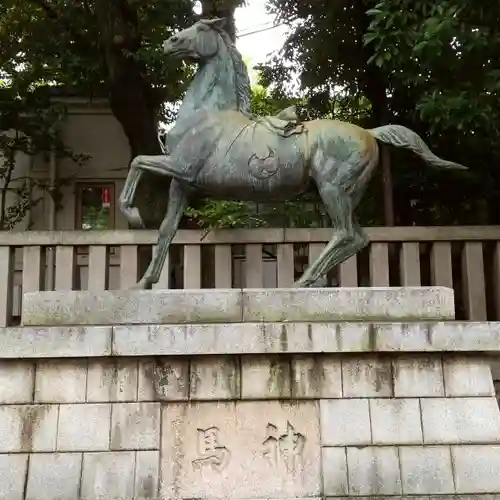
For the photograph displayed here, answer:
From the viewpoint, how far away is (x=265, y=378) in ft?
16.1

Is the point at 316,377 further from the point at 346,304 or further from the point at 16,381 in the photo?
the point at 16,381

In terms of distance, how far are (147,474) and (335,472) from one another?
4.37 ft

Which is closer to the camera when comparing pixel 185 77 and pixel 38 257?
pixel 38 257

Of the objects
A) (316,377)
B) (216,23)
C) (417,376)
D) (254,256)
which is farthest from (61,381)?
(216,23)

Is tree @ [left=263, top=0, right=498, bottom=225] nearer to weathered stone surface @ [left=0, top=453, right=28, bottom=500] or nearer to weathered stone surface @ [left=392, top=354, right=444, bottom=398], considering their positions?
weathered stone surface @ [left=392, top=354, right=444, bottom=398]

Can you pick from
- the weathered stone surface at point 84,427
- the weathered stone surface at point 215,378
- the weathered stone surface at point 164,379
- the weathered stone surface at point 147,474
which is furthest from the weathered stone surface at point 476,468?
the weathered stone surface at point 84,427

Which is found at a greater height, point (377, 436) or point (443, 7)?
point (443, 7)

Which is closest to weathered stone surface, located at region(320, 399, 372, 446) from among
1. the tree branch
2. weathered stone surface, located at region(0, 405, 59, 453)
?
weathered stone surface, located at region(0, 405, 59, 453)

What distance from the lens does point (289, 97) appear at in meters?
11.1

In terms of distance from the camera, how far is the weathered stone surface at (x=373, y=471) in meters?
4.70

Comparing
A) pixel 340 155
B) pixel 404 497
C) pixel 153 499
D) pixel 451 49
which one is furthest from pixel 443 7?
pixel 153 499

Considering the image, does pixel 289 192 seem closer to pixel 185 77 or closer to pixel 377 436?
pixel 377 436

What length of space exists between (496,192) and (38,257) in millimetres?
6069

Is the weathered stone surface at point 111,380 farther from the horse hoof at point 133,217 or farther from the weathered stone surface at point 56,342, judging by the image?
the horse hoof at point 133,217
